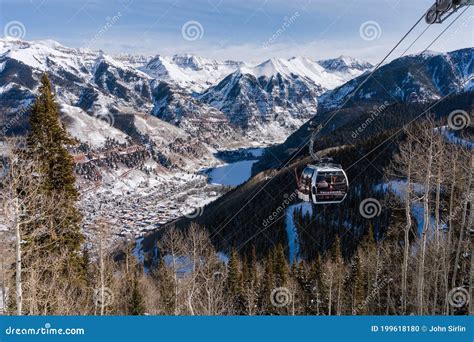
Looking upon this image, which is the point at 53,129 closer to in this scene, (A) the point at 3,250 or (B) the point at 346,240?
(A) the point at 3,250

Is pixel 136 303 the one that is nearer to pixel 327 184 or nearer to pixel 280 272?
pixel 280 272

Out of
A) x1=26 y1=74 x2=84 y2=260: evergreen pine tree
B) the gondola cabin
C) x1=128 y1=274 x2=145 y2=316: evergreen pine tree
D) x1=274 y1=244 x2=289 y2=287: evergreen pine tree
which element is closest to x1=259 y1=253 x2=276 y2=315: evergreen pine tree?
x1=274 y1=244 x2=289 y2=287: evergreen pine tree

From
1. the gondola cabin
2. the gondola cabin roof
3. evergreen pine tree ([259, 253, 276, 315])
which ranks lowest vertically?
evergreen pine tree ([259, 253, 276, 315])

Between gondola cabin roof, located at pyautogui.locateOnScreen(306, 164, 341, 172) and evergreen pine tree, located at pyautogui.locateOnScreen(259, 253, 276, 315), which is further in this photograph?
evergreen pine tree, located at pyautogui.locateOnScreen(259, 253, 276, 315)

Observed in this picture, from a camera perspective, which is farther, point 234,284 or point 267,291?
point 234,284

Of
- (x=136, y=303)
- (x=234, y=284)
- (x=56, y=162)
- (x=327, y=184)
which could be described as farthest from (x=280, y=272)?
(x=327, y=184)

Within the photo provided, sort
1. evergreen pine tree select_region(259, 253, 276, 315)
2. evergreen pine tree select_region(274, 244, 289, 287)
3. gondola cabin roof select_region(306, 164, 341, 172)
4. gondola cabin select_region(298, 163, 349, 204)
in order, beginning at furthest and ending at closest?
evergreen pine tree select_region(274, 244, 289, 287), evergreen pine tree select_region(259, 253, 276, 315), gondola cabin roof select_region(306, 164, 341, 172), gondola cabin select_region(298, 163, 349, 204)

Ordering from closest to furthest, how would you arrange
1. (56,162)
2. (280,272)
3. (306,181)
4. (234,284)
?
1. (306,181)
2. (56,162)
3. (234,284)
4. (280,272)

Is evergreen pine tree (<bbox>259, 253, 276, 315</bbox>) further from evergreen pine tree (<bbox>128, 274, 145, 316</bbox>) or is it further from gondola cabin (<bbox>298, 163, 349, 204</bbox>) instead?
gondola cabin (<bbox>298, 163, 349, 204</bbox>)

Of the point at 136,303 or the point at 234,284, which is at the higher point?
the point at 234,284

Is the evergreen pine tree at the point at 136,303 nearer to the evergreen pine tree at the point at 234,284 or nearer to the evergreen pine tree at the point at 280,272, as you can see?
the evergreen pine tree at the point at 234,284

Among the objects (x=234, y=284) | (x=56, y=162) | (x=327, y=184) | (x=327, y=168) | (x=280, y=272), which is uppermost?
(x=56, y=162)

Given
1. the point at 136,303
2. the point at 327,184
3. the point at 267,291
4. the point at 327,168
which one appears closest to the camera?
the point at 327,184
